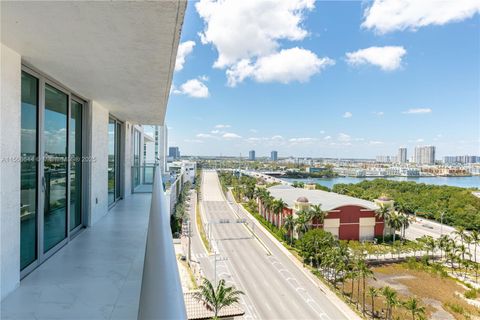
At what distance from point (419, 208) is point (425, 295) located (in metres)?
25.5

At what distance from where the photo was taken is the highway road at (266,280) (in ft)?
48.8

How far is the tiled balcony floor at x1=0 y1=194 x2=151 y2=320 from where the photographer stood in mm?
2221

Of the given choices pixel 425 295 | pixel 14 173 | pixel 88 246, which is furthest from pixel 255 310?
pixel 14 173

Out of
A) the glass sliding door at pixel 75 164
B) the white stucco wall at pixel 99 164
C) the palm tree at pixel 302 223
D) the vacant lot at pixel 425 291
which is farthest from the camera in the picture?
the palm tree at pixel 302 223

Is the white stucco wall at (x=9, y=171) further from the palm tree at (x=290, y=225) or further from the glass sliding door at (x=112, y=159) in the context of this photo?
the palm tree at (x=290, y=225)

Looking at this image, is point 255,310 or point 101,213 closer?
point 101,213

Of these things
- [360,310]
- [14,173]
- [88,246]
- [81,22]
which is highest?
[81,22]

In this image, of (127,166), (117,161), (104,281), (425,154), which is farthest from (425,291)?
(425,154)

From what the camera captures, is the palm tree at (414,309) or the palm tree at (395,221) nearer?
the palm tree at (414,309)

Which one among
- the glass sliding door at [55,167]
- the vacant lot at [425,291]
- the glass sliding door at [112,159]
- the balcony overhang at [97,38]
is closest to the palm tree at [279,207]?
the vacant lot at [425,291]

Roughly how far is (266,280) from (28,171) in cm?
1713

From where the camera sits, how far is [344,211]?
26250 mm

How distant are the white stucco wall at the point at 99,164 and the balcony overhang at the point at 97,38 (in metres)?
1.51

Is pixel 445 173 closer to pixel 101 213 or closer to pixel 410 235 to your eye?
pixel 410 235
